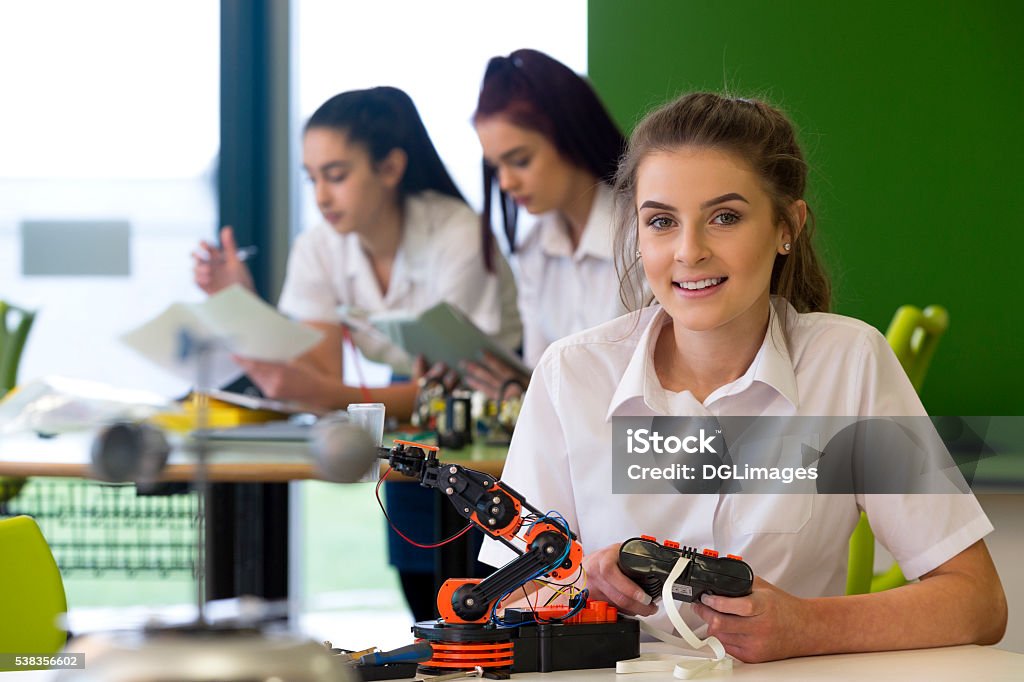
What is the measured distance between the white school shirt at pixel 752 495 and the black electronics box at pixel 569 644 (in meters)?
0.25

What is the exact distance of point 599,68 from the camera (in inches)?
156

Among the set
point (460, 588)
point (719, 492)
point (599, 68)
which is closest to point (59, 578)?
point (460, 588)

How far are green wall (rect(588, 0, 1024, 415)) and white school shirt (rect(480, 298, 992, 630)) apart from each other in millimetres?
2289

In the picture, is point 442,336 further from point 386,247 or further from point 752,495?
point 752,495

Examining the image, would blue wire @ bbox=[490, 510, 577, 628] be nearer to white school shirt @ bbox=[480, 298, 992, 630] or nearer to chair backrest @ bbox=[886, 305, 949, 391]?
white school shirt @ bbox=[480, 298, 992, 630]

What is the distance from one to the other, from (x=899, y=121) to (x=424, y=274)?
1.60 metres

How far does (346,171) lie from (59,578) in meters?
2.76

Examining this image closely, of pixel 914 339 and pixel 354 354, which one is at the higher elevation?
pixel 914 339

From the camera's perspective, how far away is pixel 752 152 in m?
1.48

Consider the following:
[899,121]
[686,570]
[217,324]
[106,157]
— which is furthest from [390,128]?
[686,570]

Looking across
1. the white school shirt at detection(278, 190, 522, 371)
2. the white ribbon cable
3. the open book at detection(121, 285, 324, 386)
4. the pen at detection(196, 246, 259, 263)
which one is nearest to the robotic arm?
the white ribbon cable

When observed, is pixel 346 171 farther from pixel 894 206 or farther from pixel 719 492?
pixel 719 492

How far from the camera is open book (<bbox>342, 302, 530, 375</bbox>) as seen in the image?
9.25 ft

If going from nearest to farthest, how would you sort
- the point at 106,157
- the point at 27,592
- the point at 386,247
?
1. the point at 27,592
2. the point at 386,247
3. the point at 106,157
